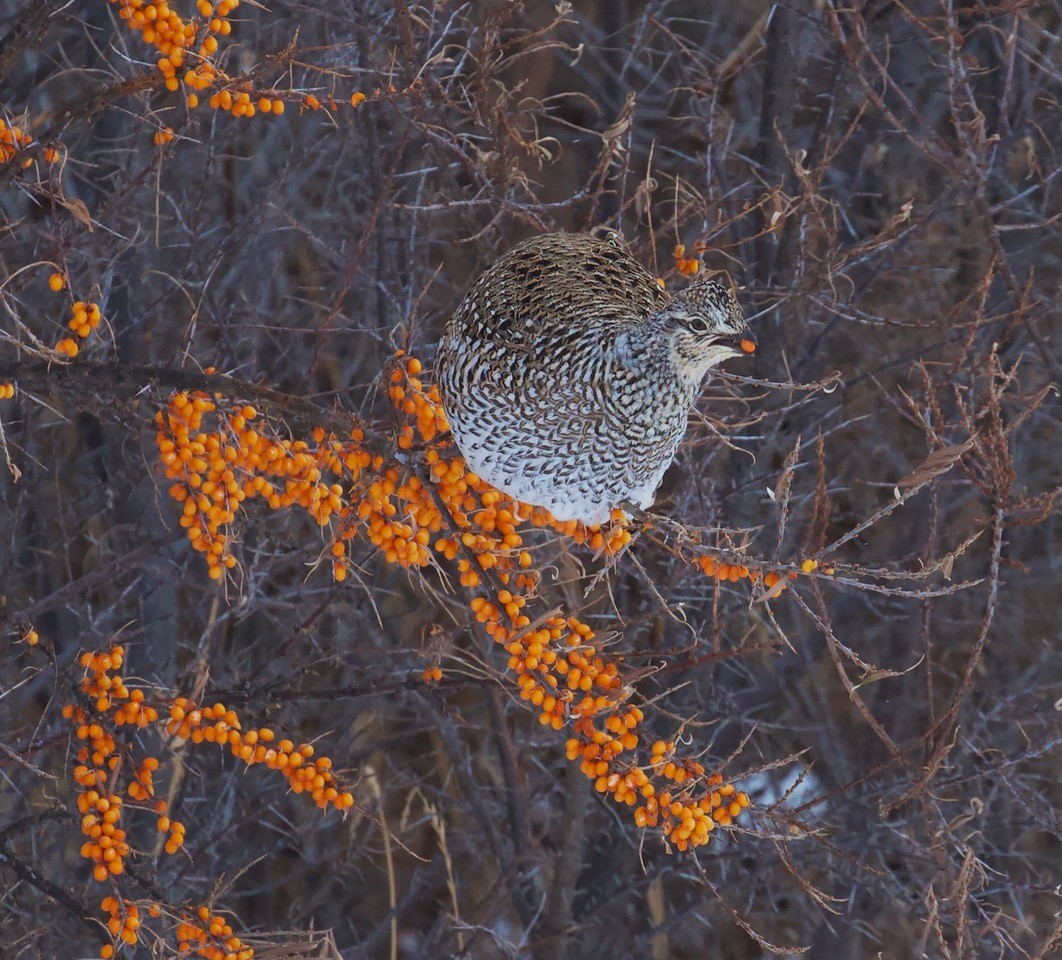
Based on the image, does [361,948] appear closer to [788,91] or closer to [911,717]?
[911,717]

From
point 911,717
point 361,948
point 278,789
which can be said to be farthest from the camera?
point 911,717

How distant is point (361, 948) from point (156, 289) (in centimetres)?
255

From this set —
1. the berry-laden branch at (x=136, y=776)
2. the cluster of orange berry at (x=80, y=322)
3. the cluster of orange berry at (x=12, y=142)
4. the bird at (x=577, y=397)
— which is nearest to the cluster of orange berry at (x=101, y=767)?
the berry-laden branch at (x=136, y=776)

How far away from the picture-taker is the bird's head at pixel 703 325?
266 cm

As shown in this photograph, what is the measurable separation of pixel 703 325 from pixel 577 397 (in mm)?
353

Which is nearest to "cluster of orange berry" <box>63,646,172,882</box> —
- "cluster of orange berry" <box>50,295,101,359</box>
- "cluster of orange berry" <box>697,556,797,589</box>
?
"cluster of orange berry" <box>50,295,101,359</box>

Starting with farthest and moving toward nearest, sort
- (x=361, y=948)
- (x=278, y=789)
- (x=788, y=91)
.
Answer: (x=278, y=789) < (x=361, y=948) < (x=788, y=91)

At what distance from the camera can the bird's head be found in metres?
2.66

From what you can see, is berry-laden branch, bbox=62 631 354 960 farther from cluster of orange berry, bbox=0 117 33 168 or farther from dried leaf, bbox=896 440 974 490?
dried leaf, bbox=896 440 974 490

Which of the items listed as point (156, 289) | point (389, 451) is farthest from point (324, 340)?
point (156, 289)

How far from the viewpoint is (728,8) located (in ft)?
19.8

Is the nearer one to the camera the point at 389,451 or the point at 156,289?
the point at 389,451

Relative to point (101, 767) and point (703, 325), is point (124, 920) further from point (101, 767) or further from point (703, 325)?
point (703, 325)

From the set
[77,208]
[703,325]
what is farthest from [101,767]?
[703,325]
